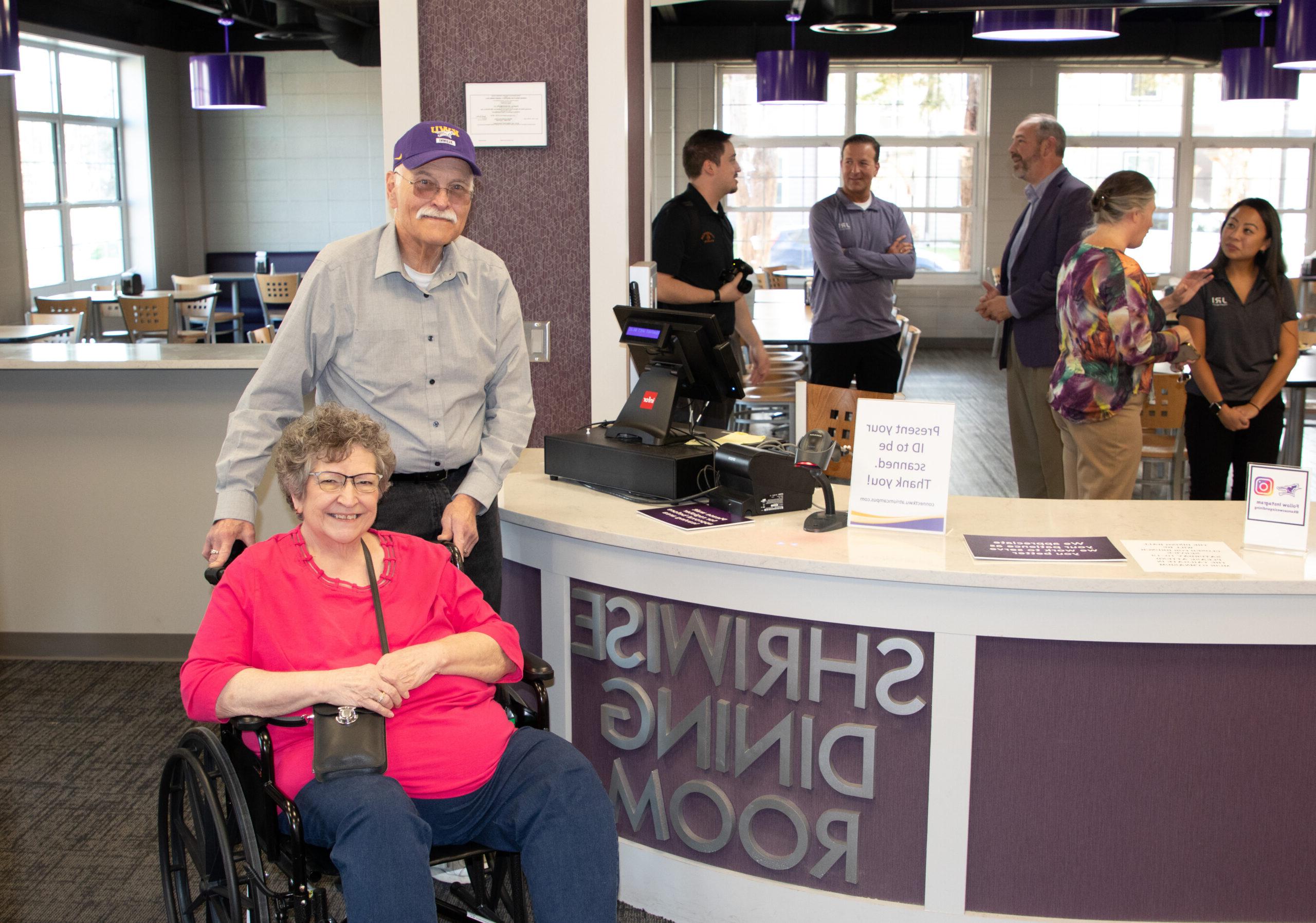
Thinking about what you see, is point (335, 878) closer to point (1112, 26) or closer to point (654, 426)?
point (654, 426)

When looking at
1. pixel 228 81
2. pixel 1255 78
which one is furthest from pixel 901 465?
pixel 228 81

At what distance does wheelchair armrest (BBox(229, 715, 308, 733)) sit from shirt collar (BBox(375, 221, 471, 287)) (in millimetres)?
923

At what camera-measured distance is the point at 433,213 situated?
2352 millimetres

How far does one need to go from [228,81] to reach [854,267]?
6.46 m

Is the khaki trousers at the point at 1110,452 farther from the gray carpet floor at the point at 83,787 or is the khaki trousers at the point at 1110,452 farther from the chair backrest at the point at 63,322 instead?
the chair backrest at the point at 63,322

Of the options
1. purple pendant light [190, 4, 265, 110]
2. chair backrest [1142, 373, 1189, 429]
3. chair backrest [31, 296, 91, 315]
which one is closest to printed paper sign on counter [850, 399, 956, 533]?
chair backrest [1142, 373, 1189, 429]

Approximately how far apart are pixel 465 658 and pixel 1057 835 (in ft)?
3.83

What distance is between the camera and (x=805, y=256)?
13.1 metres

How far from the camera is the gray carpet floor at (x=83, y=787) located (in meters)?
2.67

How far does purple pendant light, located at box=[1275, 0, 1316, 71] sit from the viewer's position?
677 centimetres

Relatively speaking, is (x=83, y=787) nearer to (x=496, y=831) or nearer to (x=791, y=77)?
(x=496, y=831)

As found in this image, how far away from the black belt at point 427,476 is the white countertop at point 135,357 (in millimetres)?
1511

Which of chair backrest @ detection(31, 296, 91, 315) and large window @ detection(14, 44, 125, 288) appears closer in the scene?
chair backrest @ detection(31, 296, 91, 315)

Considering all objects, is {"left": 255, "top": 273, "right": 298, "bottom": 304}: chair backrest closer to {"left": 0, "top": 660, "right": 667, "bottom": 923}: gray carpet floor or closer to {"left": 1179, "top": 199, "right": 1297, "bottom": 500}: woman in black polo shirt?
{"left": 0, "top": 660, "right": 667, "bottom": 923}: gray carpet floor
